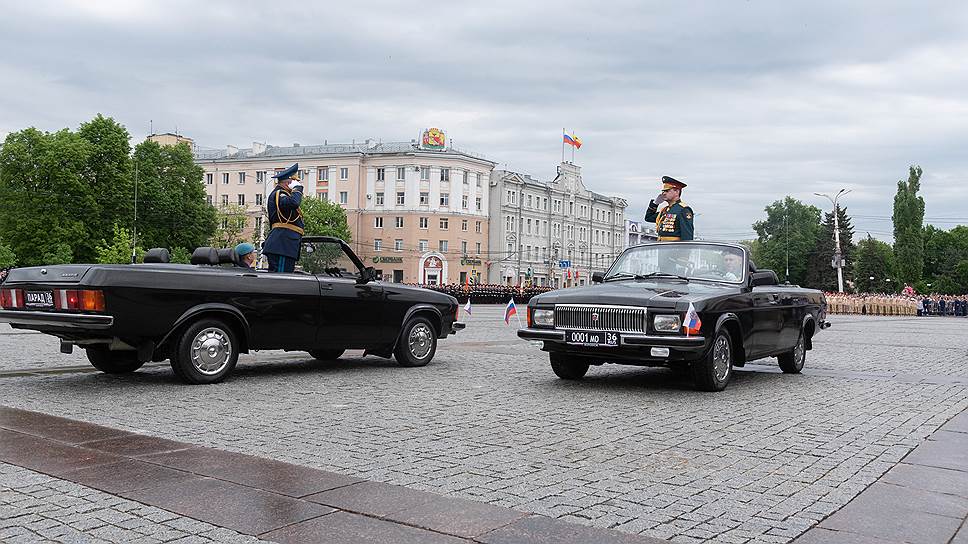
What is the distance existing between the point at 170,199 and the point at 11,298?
6463 cm

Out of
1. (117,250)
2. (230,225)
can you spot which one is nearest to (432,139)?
(230,225)

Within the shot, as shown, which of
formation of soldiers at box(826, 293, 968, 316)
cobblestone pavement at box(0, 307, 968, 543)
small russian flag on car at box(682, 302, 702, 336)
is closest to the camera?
cobblestone pavement at box(0, 307, 968, 543)

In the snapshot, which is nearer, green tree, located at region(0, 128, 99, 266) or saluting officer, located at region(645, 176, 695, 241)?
saluting officer, located at region(645, 176, 695, 241)

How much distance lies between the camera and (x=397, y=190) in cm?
10588

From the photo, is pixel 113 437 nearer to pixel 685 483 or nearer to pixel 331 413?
pixel 331 413

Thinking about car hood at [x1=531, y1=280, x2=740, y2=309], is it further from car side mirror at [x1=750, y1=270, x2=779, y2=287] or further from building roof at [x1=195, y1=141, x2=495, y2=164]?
building roof at [x1=195, y1=141, x2=495, y2=164]

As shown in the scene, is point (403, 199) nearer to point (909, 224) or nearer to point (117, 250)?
point (117, 250)

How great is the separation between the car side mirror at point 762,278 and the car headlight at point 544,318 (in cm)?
245

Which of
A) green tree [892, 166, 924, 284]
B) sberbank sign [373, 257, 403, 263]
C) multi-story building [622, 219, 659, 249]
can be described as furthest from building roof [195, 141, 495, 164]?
multi-story building [622, 219, 659, 249]

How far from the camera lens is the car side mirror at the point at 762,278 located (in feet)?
34.4

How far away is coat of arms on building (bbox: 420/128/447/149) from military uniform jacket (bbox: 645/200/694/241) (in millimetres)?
92804

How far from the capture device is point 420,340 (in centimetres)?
1200

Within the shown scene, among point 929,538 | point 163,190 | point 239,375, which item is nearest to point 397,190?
point 163,190

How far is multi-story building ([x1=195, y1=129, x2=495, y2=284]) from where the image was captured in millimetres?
105438
